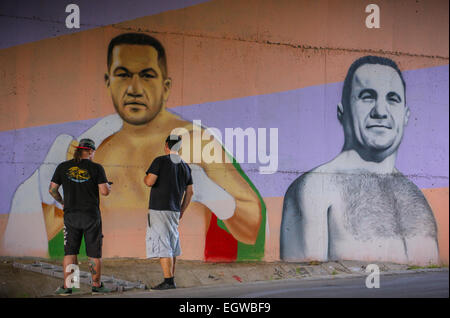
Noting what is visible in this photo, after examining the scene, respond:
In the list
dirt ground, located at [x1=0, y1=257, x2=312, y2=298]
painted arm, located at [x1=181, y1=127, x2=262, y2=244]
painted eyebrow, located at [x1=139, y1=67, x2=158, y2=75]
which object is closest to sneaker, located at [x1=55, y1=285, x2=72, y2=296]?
dirt ground, located at [x1=0, y1=257, x2=312, y2=298]

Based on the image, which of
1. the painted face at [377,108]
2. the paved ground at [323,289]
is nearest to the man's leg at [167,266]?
the paved ground at [323,289]

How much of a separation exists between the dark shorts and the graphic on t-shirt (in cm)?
39

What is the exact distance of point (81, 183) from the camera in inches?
308

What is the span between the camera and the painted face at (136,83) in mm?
10141

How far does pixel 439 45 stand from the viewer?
12.2 m

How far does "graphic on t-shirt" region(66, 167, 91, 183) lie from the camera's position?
784cm

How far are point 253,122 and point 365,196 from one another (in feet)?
7.77

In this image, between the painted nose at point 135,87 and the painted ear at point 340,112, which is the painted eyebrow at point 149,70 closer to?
the painted nose at point 135,87

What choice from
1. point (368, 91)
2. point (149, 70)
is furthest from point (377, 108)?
point (149, 70)

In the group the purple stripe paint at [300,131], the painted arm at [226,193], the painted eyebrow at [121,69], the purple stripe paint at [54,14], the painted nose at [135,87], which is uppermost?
the purple stripe paint at [54,14]

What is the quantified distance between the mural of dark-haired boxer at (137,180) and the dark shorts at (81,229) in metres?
1.91

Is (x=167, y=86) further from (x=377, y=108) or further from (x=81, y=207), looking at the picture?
(x=377, y=108)
